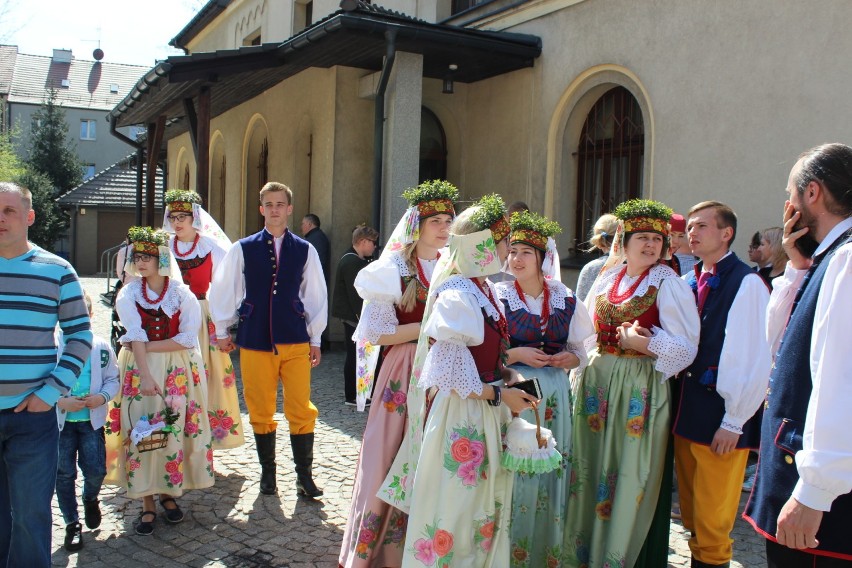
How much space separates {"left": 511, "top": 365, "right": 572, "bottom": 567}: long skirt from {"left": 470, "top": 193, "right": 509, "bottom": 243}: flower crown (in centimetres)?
84

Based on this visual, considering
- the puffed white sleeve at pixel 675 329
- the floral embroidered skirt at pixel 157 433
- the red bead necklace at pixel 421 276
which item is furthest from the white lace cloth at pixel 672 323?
the floral embroidered skirt at pixel 157 433

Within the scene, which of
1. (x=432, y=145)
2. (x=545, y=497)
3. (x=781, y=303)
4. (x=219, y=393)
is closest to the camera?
(x=781, y=303)

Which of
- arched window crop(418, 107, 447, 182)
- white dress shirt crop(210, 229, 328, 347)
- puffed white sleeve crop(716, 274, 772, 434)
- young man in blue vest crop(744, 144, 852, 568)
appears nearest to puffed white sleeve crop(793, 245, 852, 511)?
young man in blue vest crop(744, 144, 852, 568)

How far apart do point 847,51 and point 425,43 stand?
4.62 meters

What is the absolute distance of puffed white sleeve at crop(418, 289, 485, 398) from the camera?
3.06 meters

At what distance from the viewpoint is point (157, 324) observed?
470 cm

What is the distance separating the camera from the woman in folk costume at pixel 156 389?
456cm

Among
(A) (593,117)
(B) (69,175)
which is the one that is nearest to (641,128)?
(A) (593,117)

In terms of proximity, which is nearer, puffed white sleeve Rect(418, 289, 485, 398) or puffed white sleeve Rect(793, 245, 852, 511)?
puffed white sleeve Rect(793, 245, 852, 511)

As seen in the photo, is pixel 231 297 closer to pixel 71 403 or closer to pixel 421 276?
pixel 71 403

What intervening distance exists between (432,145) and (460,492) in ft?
29.5

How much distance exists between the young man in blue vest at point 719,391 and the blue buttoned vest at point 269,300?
2.54m

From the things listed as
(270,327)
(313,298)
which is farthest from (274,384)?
(313,298)

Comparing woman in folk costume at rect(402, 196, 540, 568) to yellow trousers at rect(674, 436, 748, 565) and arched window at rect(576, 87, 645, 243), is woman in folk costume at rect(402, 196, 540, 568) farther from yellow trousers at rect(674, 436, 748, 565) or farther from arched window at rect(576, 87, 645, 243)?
arched window at rect(576, 87, 645, 243)
